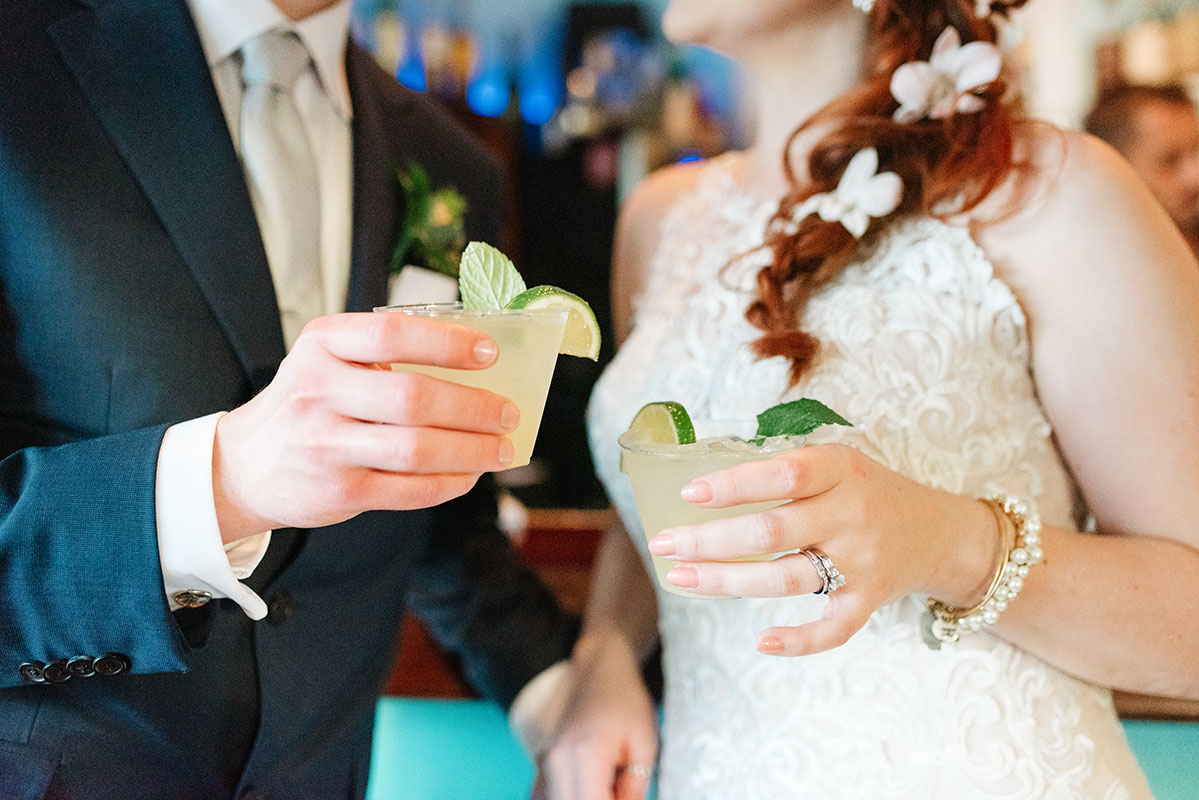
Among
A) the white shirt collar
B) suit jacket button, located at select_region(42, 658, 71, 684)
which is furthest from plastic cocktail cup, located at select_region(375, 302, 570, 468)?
the white shirt collar

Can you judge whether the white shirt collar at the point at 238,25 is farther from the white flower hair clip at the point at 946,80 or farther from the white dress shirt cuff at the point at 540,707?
the white dress shirt cuff at the point at 540,707

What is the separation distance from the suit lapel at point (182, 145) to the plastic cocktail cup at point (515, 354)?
1.69 ft

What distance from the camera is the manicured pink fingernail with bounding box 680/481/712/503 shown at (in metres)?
1.07

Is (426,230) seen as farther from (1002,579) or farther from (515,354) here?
(1002,579)

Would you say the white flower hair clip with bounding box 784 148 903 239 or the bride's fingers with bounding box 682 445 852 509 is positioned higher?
the white flower hair clip with bounding box 784 148 903 239

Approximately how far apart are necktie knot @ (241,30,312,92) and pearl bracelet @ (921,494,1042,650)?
139cm

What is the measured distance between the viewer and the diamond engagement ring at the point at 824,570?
3.70 ft

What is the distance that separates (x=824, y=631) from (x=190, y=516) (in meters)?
0.77

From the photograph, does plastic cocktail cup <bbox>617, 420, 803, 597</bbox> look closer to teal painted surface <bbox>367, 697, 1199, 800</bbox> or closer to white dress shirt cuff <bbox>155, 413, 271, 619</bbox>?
white dress shirt cuff <bbox>155, 413, 271, 619</bbox>

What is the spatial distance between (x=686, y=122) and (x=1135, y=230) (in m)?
4.94

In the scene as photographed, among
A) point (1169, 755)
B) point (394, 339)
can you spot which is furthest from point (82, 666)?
point (1169, 755)

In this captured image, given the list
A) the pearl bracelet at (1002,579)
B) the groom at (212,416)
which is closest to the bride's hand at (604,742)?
the groom at (212,416)

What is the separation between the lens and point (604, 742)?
65.8 inches

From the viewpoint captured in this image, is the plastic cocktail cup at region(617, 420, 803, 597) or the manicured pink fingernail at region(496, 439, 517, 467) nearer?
the manicured pink fingernail at region(496, 439, 517, 467)
